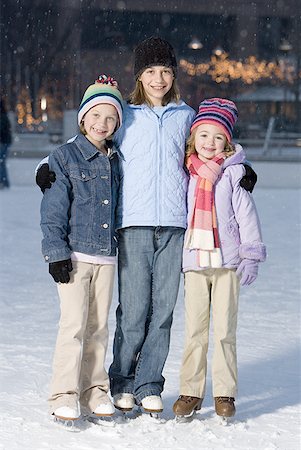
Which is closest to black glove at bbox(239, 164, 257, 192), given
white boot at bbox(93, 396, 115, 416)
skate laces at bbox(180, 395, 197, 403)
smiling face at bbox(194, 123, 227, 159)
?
smiling face at bbox(194, 123, 227, 159)

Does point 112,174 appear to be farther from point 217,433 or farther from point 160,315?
point 217,433

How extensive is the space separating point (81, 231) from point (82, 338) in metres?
0.44

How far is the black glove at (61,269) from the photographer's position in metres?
4.12

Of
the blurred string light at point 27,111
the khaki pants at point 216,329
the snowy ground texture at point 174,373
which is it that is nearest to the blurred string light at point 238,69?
the blurred string light at point 27,111

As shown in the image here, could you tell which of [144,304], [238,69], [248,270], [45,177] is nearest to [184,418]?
[144,304]

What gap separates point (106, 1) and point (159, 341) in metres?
32.7

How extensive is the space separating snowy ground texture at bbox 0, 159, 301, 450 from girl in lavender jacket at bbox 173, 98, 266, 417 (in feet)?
0.61

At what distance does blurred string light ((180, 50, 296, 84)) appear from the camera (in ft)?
139

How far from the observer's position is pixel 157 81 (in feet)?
14.1

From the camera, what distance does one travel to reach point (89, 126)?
4250 mm

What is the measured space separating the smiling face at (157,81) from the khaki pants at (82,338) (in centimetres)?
72

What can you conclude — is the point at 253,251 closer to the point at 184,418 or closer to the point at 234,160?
the point at 234,160

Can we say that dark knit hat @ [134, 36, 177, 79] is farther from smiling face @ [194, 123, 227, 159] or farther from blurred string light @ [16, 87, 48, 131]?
blurred string light @ [16, 87, 48, 131]

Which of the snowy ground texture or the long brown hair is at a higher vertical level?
the long brown hair
